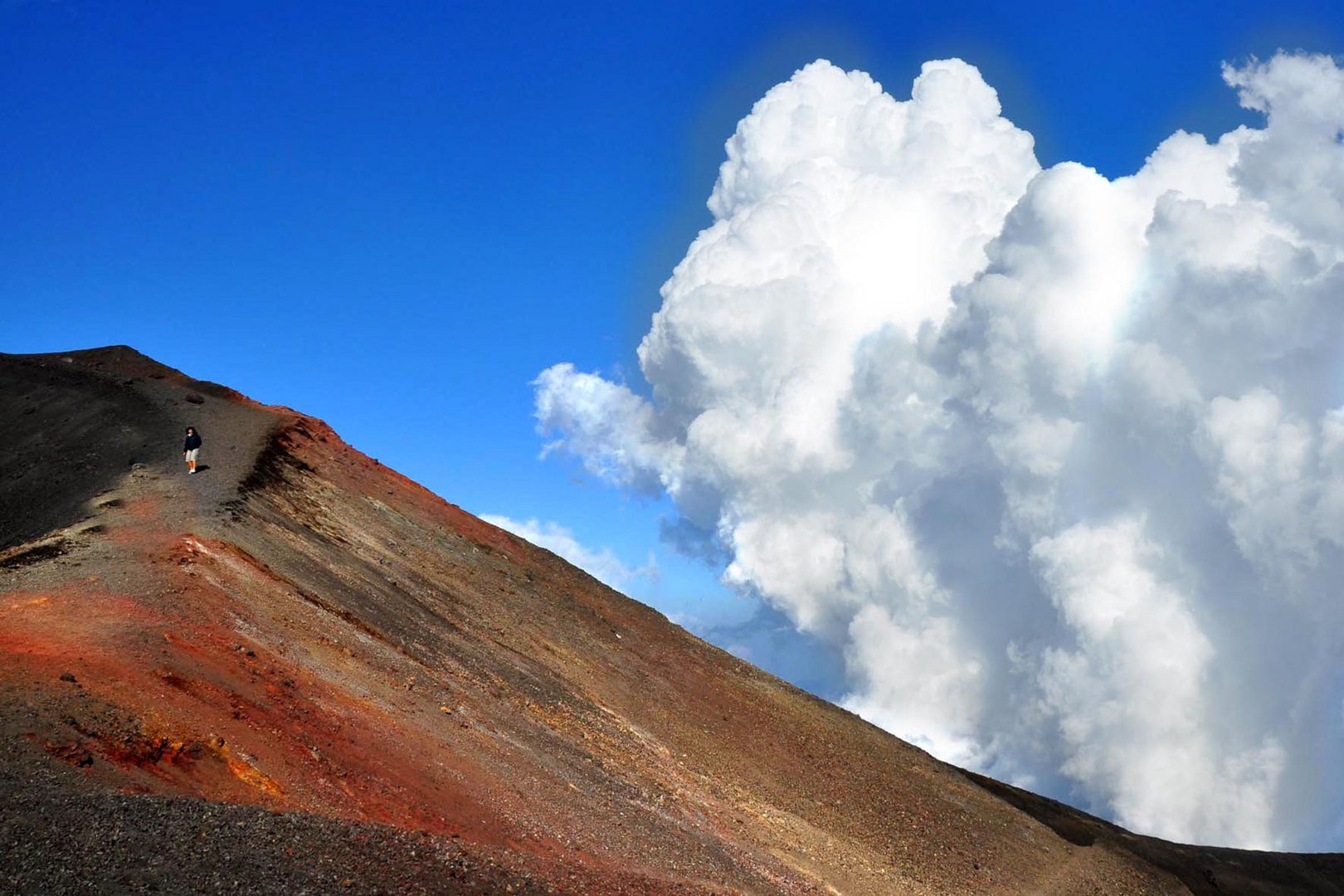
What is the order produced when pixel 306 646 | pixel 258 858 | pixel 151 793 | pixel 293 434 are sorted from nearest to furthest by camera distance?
1. pixel 258 858
2. pixel 151 793
3. pixel 306 646
4. pixel 293 434

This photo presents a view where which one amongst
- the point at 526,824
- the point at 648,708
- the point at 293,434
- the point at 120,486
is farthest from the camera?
the point at 293,434

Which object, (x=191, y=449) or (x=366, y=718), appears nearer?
(x=366, y=718)

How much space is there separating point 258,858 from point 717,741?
36.8m

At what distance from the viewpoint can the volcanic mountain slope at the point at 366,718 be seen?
58.4ft

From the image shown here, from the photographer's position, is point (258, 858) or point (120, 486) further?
point (120, 486)

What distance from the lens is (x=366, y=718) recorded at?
28.0 metres

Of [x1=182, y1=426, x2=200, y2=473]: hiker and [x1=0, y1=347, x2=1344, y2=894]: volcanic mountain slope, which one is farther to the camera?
[x1=182, y1=426, x2=200, y2=473]: hiker

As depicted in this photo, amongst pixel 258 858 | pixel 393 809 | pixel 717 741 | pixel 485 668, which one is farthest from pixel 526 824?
pixel 717 741

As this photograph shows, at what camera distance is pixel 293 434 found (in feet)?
187

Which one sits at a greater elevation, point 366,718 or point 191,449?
point 191,449

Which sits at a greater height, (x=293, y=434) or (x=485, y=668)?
(x=293, y=434)

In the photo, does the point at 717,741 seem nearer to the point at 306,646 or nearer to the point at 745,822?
the point at 745,822

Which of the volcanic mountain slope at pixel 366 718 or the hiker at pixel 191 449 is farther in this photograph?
the hiker at pixel 191 449

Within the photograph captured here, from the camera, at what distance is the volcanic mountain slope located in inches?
701
